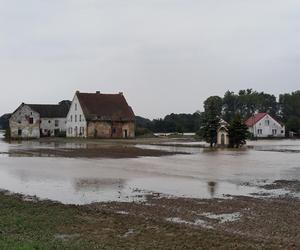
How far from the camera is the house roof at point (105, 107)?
3263 inches

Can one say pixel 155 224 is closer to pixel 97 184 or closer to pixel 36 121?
pixel 97 184

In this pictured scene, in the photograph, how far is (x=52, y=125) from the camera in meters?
98.1

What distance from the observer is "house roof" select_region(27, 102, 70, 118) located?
318 feet

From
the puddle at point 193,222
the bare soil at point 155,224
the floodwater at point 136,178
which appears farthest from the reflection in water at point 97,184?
the puddle at point 193,222

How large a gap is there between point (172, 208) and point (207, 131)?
41.9 m

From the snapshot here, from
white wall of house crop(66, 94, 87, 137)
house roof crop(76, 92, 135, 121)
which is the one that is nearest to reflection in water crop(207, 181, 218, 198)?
house roof crop(76, 92, 135, 121)

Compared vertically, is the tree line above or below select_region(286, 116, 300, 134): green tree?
above

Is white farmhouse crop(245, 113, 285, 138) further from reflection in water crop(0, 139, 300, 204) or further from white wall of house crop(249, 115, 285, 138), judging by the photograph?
reflection in water crop(0, 139, 300, 204)

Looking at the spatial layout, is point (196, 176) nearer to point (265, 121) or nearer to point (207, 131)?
point (207, 131)

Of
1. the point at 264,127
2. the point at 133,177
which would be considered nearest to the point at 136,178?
the point at 133,177

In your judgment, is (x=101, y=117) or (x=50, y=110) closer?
(x=101, y=117)

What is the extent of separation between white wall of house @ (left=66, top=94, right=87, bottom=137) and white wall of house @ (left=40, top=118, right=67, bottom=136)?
7988mm

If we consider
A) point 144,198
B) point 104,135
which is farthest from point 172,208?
point 104,135

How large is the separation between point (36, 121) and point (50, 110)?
4815mm
